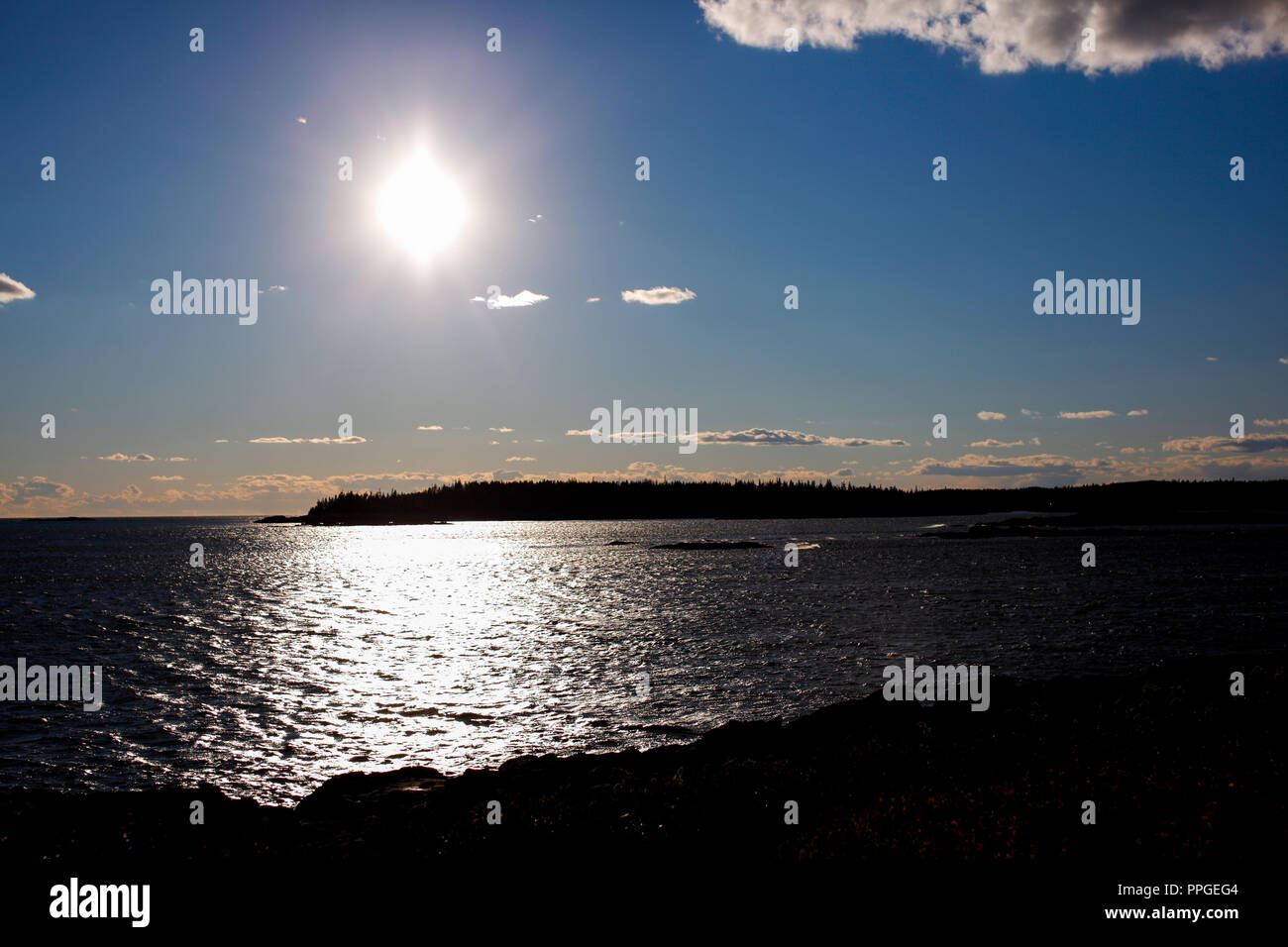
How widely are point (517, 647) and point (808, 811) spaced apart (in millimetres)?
34128

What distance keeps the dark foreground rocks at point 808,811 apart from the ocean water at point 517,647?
17.7ft

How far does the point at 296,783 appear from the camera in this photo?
918 inches

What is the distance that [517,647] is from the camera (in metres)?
47.6

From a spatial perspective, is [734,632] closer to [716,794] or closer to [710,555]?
[716,794]

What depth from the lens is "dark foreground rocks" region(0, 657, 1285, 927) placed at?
12211mm

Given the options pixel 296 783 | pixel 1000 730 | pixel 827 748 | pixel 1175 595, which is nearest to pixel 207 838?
pixel 296 783
